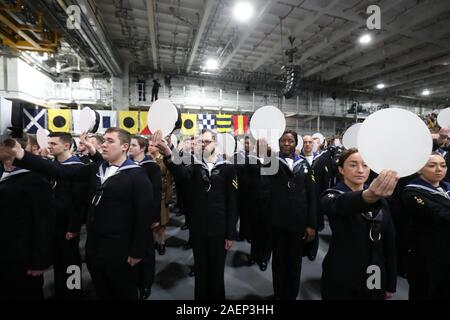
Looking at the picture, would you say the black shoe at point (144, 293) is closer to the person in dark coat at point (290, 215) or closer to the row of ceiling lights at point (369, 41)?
the person in dark coat at point (290, 215)

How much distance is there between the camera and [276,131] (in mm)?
2090

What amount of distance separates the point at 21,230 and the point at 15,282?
1.24ft

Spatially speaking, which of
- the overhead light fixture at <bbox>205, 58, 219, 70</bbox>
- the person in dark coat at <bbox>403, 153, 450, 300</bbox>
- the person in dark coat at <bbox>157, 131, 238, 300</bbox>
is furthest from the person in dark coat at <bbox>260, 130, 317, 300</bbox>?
the overhead light fixture at <bbox>205, 58, 219, 70</bbox>

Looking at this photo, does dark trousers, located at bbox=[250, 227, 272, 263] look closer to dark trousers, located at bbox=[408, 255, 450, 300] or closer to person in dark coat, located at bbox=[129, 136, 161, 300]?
person in dark coat, located at bbox=[129, 136, 161, 300]

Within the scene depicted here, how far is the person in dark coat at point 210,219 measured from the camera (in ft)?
6.38

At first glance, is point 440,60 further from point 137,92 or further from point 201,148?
point 137,92

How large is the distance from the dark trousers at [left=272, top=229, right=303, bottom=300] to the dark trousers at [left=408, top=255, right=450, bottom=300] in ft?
2.71

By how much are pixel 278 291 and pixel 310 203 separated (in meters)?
0.85

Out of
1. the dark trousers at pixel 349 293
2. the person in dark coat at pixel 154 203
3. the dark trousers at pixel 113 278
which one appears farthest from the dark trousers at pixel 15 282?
the dark trousers at pixel 349 293

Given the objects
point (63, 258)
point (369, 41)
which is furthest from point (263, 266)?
point (369, 41)

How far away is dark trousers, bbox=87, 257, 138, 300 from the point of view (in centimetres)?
155

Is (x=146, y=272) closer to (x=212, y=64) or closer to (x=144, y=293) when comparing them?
(x=144, y=293)

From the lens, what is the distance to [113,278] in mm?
1570

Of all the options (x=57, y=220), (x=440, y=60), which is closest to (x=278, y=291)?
(x=57, y=220)
